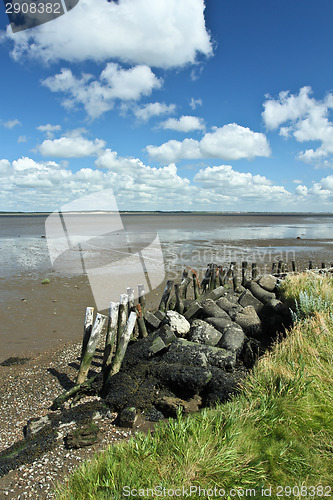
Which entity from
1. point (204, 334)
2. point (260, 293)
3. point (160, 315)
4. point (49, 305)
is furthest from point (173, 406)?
point (49, 305)

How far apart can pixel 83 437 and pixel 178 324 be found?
3.59m

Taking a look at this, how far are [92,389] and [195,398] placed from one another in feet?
6.44

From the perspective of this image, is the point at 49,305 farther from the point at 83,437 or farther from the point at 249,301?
the point at 83,437

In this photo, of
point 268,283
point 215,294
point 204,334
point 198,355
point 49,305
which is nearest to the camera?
point 198,355

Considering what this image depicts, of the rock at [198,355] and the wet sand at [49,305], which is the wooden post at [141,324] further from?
the wet sand at [49,305]

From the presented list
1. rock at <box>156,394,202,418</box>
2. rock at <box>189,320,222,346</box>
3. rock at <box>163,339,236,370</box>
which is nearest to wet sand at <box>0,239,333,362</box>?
rock at <box>189,320,222,346</box>

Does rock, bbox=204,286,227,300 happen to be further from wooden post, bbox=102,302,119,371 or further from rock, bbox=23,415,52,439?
rock, bbox=23,415,52,439

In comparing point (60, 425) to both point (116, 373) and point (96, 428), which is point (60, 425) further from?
point (116, 373)

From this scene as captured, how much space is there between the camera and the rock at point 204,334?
294 inches

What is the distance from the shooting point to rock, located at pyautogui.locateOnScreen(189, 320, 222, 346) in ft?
24.5

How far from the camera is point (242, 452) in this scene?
3635mm

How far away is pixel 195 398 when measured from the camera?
19.2 ft

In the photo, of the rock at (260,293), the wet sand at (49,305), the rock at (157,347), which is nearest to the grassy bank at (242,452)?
the rock at (157,347)

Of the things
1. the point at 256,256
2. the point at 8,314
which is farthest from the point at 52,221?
the point at 256,256
